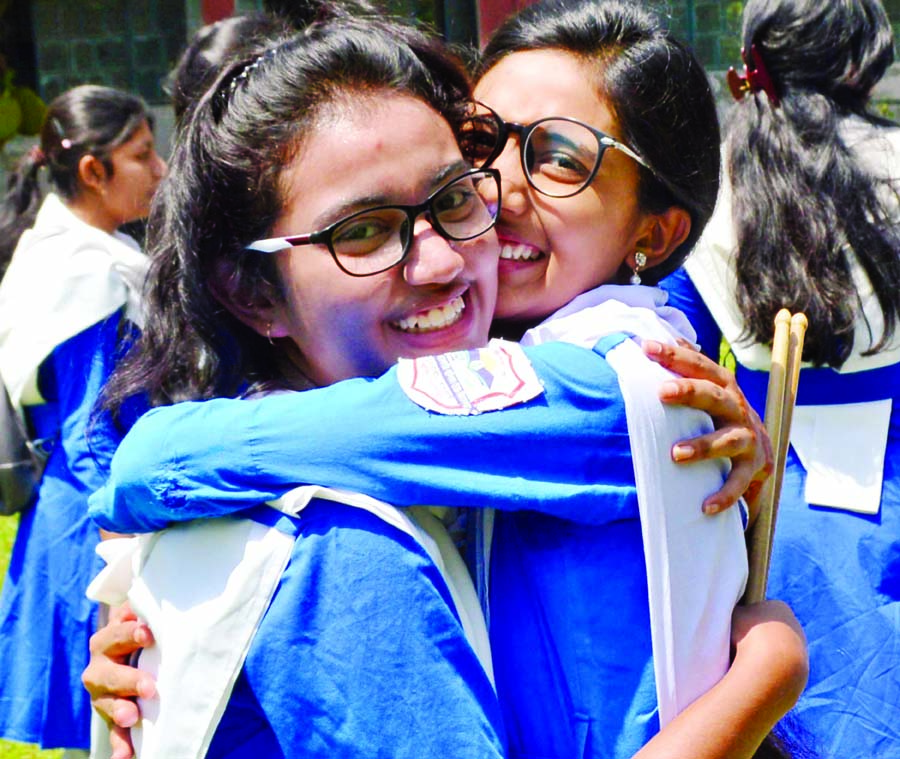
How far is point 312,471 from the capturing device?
142cm

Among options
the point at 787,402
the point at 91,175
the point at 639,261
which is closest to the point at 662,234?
the point at 639,261

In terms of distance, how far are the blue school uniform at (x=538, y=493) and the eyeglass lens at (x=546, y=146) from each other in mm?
460

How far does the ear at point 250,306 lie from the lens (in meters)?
1.70

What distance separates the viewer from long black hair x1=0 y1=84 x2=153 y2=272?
174 inches

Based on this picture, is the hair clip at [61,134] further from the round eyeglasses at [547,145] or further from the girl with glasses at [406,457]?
the girl with glasses at [406,457]

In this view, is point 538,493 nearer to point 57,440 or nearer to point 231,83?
point 231,83

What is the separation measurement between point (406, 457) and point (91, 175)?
3.21 metres

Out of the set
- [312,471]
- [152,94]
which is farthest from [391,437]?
[152,94]

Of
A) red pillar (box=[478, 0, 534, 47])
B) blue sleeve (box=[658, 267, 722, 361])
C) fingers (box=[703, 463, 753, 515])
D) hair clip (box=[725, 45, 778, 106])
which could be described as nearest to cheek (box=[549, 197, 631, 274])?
fingers (box=[703, 463, 753, 515])

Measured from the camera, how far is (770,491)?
1699 mm

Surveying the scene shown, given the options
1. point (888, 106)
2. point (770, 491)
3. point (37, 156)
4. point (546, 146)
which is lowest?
point (888, 106)

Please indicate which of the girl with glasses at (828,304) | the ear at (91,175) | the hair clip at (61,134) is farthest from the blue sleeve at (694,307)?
the hair clip at (61,134)

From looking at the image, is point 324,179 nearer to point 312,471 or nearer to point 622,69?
point 312,471

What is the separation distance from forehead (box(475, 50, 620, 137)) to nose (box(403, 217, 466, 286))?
0.35 meters
